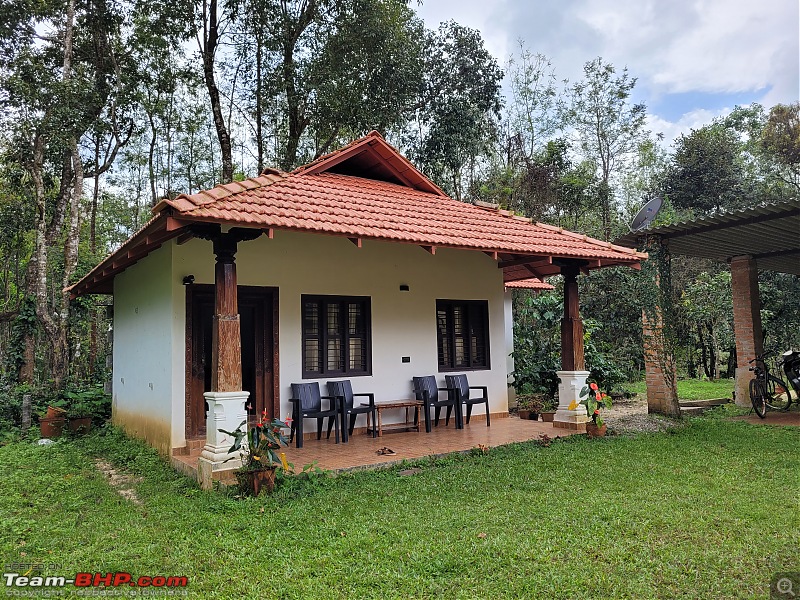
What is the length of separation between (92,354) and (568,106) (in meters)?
20.1

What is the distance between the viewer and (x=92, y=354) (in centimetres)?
1493

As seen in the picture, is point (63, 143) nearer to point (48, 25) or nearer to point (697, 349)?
point (48, 25)

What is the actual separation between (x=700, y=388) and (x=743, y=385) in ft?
11.7

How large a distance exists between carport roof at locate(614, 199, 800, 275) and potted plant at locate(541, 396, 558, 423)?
3.25m

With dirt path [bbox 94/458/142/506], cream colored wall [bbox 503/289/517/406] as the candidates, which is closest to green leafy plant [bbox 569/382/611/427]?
cream colored wall [bbox 503/289/517/406]

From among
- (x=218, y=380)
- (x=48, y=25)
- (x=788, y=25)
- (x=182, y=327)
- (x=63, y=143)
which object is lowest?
(x=218, y=380)

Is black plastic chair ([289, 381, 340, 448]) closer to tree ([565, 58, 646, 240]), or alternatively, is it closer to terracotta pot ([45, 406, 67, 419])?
terracotta pot ([45, 406, 67, 419])

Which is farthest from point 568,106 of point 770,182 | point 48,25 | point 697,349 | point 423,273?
point 48,25

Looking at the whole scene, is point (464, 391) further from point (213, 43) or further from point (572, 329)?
point (213, 43)

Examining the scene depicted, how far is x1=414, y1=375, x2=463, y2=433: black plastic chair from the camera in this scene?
8219 mm

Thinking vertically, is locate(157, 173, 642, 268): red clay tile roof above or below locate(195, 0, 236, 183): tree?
below

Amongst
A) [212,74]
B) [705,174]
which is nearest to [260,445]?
[212,74]

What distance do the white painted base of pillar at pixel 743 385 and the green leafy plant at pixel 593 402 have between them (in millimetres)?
4081

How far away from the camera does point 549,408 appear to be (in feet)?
Result: 32.9
